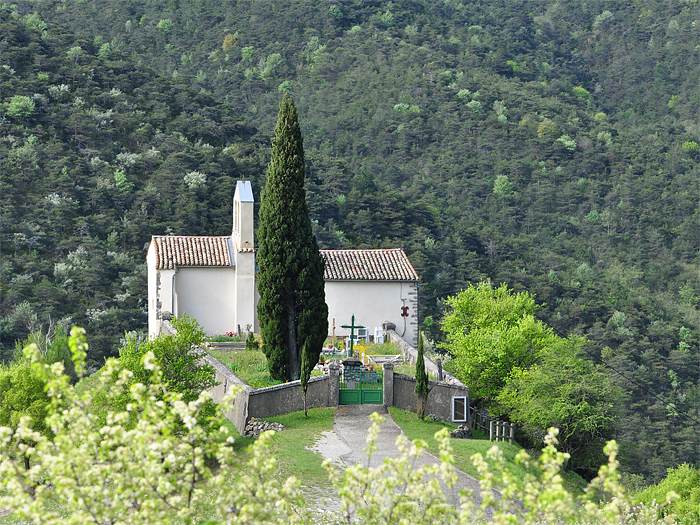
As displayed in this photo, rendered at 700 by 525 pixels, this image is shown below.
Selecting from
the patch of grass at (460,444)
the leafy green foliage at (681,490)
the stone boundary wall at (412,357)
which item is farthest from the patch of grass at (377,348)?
the leafy green foliage at (681,490)

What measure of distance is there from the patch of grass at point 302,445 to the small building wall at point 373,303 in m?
9.04

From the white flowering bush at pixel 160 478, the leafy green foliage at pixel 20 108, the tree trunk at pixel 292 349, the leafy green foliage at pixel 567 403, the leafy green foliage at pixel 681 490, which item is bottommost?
the leafy green foliage at pixel 681 490

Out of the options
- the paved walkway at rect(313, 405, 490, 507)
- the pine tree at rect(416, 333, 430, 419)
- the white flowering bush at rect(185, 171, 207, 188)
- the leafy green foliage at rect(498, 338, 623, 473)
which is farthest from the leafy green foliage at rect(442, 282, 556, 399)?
the white flowering bush at rect(185, 171, 207, 188)

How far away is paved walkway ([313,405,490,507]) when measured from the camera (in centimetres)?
1789

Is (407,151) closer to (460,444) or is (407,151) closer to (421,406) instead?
(421,406)

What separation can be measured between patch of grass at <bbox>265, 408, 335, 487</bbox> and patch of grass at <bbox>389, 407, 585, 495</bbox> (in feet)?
5.83

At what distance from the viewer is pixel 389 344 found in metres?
29.7

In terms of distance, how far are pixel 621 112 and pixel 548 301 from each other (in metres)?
44.8

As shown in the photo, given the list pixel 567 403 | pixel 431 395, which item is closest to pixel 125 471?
pixel 431 395

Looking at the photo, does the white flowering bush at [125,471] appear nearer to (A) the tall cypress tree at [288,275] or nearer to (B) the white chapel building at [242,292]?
(A) the tall cypress tree at [288,275]

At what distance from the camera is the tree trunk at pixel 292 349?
23766 millimetres

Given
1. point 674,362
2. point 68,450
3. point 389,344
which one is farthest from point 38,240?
point 68,450

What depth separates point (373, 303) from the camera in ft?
102

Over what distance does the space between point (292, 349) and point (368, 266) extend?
8270mm
